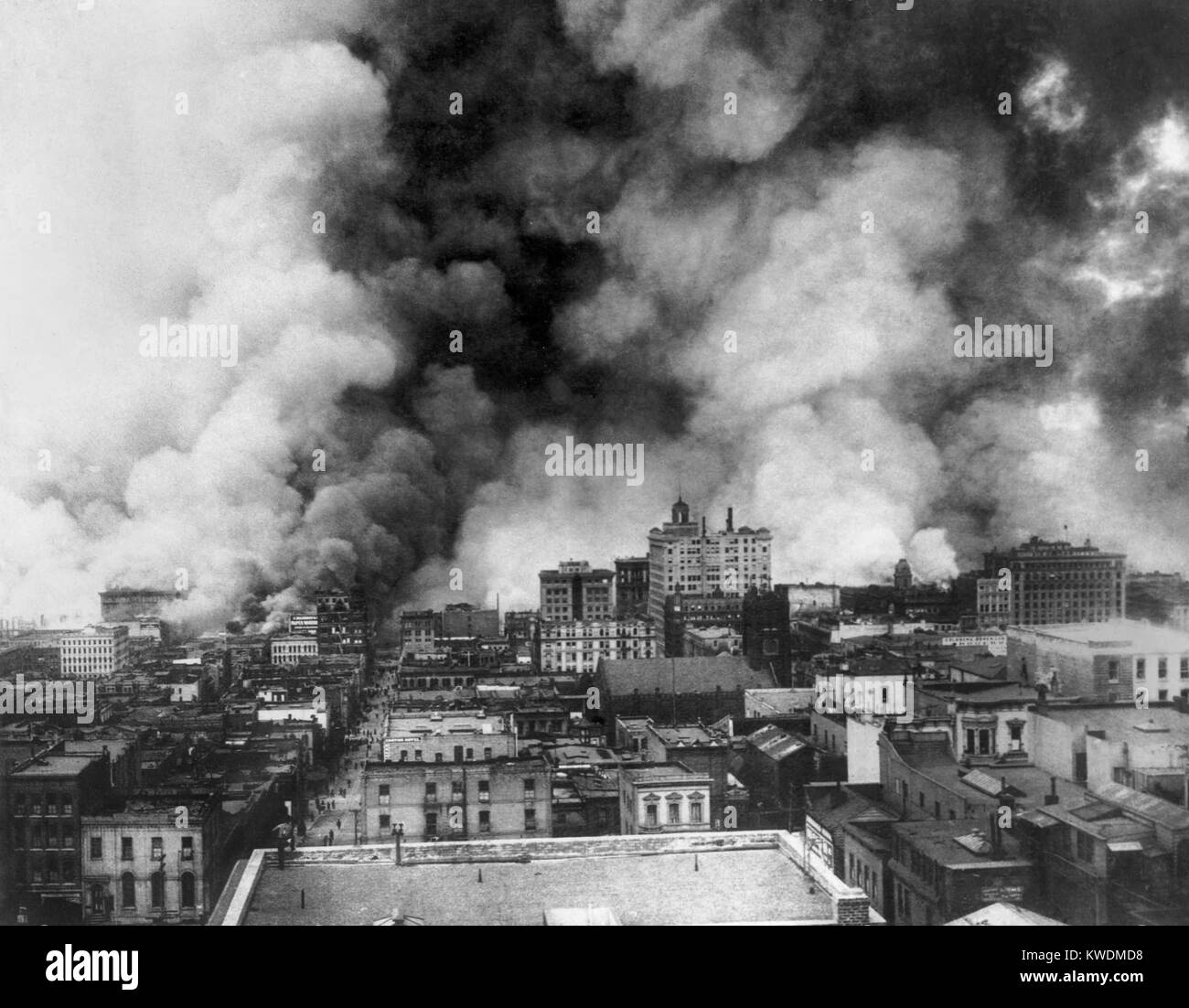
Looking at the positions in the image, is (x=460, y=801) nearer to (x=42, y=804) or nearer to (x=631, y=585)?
(x=631, y=585)

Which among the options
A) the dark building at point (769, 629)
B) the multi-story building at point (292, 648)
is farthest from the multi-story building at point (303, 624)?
the dark building at point (769, 629)

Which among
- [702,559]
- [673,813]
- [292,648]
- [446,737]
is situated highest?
[702,559]

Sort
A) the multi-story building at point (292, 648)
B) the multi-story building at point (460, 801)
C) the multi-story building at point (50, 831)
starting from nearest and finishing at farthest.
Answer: the multi-story building at point (50, 831) → the multi-story building at point (460, 801) → the multi-story building at point (292, 648)

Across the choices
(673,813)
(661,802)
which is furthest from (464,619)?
(673,813)

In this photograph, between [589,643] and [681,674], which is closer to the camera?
[589,643]

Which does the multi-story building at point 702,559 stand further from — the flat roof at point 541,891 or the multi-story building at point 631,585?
the flat roof at point 541,891

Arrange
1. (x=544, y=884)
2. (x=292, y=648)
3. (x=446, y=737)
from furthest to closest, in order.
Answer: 1. (x=292, y=648)
2. (x=446, y=737)
3. (x=544, y=884)

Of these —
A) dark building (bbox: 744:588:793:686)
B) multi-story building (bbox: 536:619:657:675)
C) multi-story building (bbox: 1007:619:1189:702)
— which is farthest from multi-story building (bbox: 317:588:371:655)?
multi-story building (bbox: 1007:619:1189:702)
